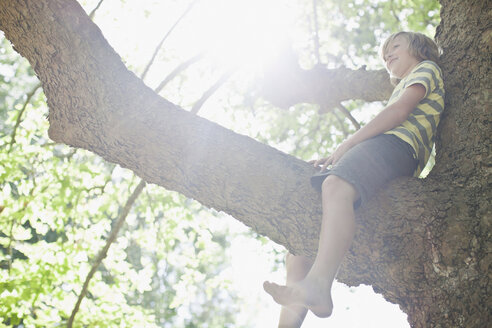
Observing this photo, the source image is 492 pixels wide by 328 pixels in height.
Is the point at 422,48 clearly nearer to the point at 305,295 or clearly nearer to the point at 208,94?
the point at 305,295

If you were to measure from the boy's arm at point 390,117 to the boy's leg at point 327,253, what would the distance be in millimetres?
276

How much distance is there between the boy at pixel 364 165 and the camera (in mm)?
1629

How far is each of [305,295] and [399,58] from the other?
1.63 m

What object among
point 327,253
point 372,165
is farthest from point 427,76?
point 327,253

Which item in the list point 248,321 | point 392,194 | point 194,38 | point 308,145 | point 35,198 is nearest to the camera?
point 392,194

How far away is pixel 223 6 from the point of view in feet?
17.7

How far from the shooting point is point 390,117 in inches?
77.9

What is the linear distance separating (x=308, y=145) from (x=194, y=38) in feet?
8.35

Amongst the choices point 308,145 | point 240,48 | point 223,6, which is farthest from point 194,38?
point 308,145

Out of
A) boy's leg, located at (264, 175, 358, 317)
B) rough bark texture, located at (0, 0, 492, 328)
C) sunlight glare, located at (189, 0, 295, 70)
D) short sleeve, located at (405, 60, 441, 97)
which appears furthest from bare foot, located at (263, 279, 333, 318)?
sunlight glare, located at (189, 0, 295, 70)

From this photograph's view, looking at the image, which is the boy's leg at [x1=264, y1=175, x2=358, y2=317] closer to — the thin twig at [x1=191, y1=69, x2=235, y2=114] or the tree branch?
the thin twig at [x1=191, y1=69, x2=235, y2=114]

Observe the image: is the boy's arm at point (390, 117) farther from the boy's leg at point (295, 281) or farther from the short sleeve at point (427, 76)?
the boy's leg at point (295, 281)

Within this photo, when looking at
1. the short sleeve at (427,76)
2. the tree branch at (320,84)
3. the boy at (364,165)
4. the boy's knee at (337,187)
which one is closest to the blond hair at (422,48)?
the boy at (364,165)

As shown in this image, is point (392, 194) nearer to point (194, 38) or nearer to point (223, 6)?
point (223, 6)
